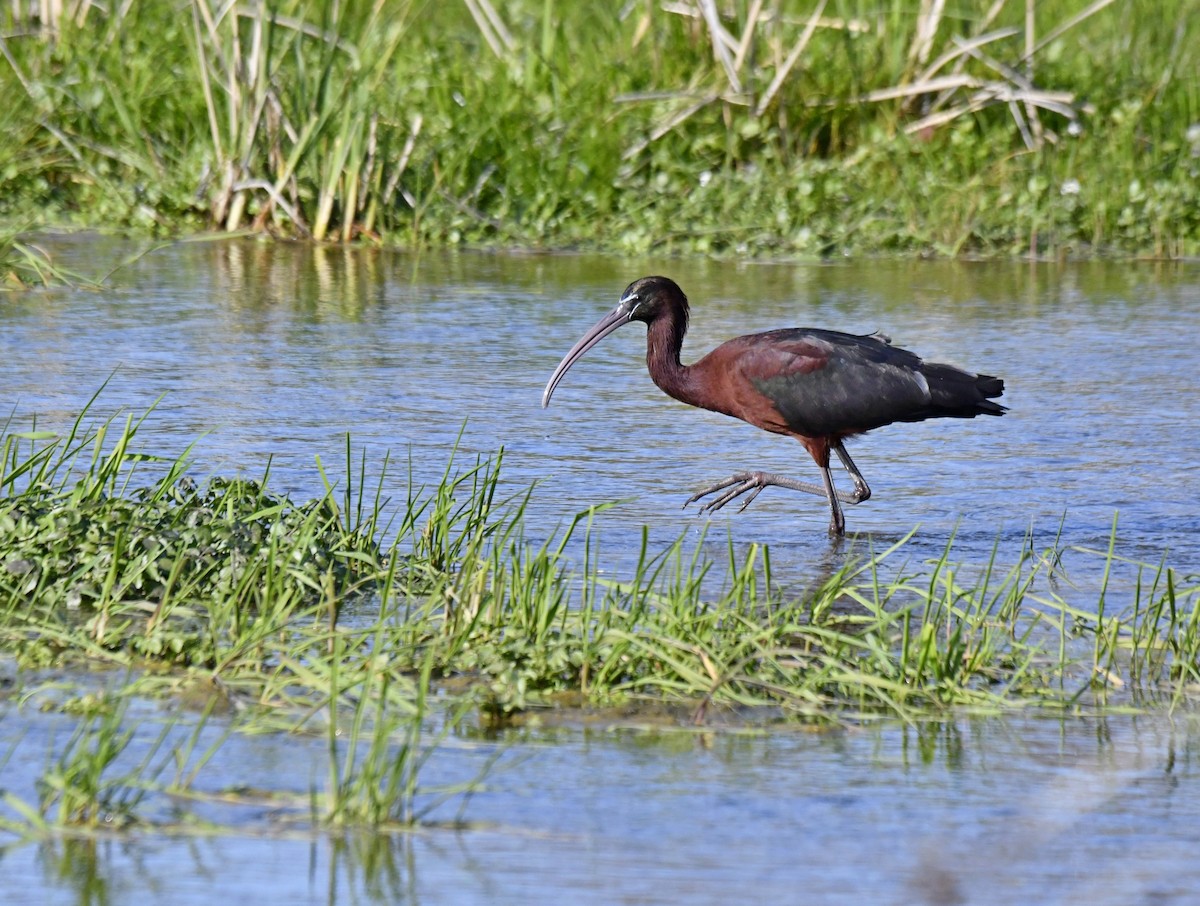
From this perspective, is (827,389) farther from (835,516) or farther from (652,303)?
(652,303)

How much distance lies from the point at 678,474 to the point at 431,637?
2.56 meters

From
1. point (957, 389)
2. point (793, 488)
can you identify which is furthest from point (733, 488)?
point (957, 389)

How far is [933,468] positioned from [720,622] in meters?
2.55

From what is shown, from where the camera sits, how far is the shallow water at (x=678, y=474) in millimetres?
3588

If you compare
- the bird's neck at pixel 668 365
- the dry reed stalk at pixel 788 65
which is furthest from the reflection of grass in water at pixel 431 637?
the dry reed stalk at pixel 788 65

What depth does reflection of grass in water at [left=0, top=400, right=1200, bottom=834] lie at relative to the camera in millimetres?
4352

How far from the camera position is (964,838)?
378cm

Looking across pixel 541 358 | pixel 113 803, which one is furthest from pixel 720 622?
pixel 541 358

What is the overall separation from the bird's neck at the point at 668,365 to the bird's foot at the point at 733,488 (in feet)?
1.45

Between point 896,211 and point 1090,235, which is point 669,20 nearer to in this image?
point 896,211

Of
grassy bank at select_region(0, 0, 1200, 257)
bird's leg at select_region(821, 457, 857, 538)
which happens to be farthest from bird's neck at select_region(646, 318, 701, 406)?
grassy bank at select_region(0, 0, 1200, 257)

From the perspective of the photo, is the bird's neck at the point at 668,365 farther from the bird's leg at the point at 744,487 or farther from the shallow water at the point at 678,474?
the bird's leg at the point at 744,487

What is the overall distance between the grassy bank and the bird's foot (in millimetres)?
4924

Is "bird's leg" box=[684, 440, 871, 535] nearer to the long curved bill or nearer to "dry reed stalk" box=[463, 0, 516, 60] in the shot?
the long curved bill
